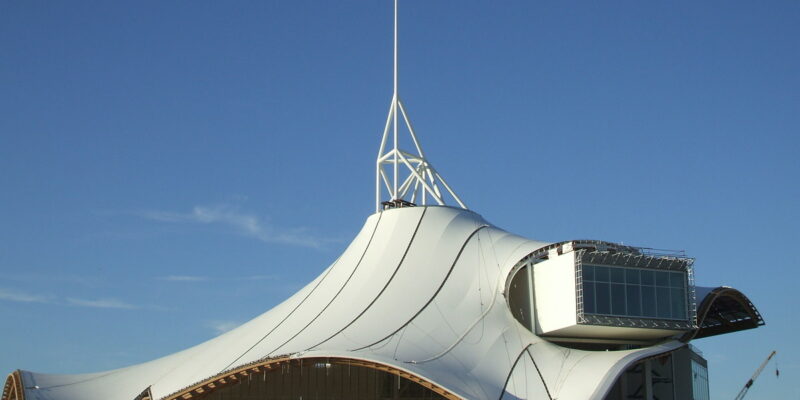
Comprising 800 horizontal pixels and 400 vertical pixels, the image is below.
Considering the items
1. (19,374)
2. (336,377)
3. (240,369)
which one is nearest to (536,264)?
(336,377)

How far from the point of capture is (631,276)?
152 feet

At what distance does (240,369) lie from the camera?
3975 centimetres

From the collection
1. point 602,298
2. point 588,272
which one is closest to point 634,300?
point 602,298

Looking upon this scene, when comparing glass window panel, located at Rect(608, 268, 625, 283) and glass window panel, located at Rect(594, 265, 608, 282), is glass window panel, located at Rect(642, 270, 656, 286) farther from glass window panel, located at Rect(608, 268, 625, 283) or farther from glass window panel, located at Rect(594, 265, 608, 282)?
glass window panel, located at Rect(594, 265, 608, 282)

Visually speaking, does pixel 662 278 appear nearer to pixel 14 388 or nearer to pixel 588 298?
pixel 588 298

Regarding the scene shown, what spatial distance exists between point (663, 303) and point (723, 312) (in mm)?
8023

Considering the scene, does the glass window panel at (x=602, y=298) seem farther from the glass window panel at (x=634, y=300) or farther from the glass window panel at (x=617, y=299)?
the glass window panel at (x=634, y=300)

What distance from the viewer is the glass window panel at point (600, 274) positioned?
1796 inches

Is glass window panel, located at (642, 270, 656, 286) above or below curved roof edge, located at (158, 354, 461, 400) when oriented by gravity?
above

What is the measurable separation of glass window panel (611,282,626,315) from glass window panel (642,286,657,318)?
3.42 feet

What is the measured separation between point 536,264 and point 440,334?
6.45 m

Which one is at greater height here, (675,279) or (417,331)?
(675,279)

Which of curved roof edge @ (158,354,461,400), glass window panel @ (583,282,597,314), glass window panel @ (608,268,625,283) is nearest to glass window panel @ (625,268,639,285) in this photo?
glass window panel @ (608,268,625,283)

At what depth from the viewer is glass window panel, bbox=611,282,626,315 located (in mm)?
45625
